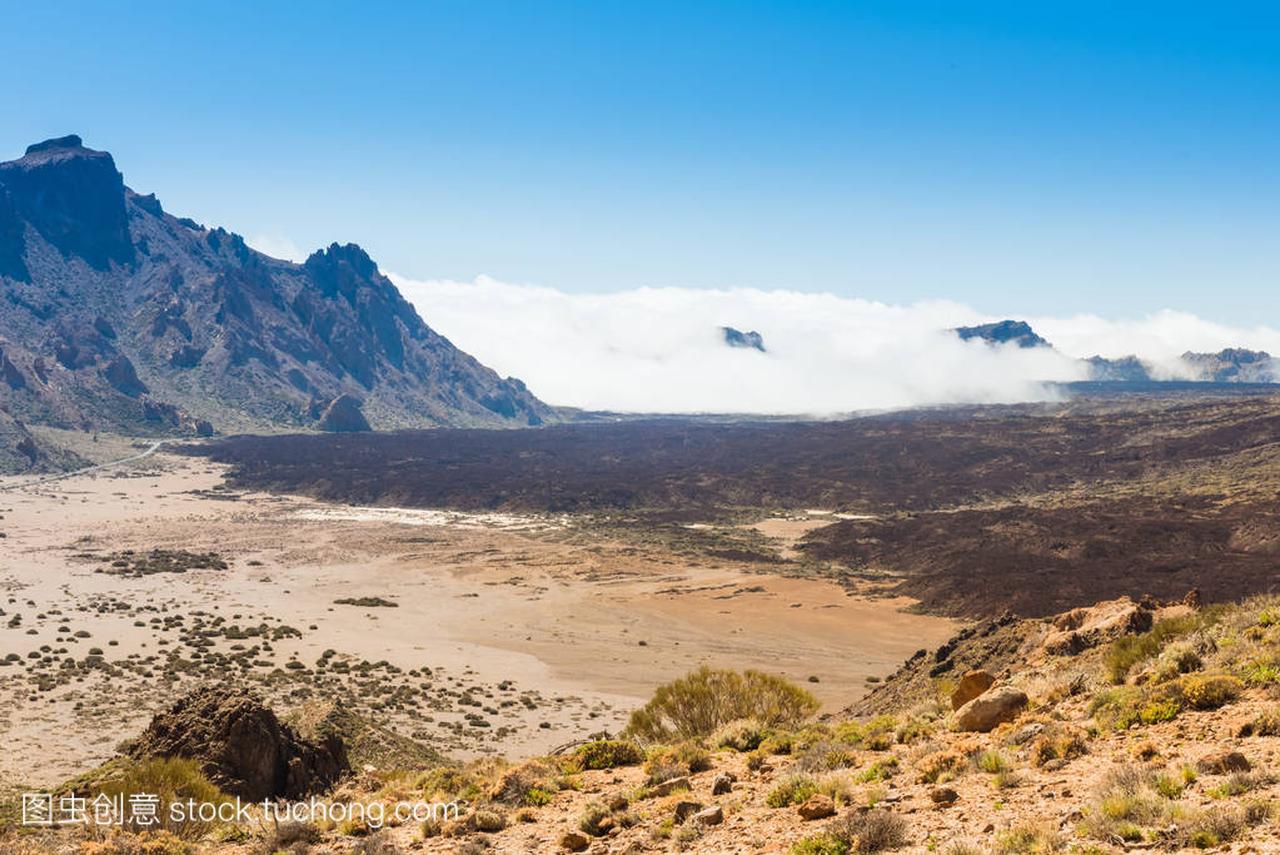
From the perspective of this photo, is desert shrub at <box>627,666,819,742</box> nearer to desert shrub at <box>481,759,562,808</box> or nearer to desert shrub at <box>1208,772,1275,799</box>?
desert shrub at <box>481,759,562,808</box>

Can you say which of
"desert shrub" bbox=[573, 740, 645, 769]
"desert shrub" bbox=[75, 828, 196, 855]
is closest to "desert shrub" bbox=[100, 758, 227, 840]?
"desert shrub" bbox=[75, 828, 196, 855]

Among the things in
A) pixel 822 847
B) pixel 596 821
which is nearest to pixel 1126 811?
pixel 822 847

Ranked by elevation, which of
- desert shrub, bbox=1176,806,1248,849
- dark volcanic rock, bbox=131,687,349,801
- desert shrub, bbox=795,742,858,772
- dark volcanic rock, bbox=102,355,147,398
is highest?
dark volcanic rock, bbox=102,355,147,398

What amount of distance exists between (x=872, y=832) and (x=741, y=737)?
5.87 metres

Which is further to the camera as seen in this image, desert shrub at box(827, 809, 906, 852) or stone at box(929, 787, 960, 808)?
stone at box(929, 787, 960, 808)

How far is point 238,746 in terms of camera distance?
17.1 m

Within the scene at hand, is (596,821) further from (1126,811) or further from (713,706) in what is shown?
(713,706)

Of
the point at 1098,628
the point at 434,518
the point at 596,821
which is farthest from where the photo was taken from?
the point at 434,518

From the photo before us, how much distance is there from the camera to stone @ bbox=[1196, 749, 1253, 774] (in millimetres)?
8892

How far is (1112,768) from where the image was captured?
945cm

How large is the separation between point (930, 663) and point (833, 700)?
8884mm

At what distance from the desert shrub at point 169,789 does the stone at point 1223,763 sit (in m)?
13.3

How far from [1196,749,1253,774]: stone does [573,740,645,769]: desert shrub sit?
839 cm

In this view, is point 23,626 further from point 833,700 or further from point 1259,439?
point 1259,439
